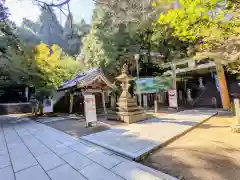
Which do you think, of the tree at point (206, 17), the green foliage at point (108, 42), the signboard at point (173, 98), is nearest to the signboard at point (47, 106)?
the green foliage at point (108, 42)

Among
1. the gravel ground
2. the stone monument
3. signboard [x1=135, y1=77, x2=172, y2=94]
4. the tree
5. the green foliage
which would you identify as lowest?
the gravel ground

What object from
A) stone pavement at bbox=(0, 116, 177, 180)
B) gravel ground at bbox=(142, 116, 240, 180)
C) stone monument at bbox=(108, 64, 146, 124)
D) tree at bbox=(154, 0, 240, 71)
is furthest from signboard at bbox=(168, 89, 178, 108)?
stone pavement at bbox=(0, 116, 177, 180)

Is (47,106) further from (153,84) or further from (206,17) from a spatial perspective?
(206,17)

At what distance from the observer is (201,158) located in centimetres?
285

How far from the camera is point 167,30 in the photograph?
1129cm

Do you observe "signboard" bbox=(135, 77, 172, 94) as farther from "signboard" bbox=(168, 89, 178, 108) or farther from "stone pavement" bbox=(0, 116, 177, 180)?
"stone pavement" bbox=(0, 116, 177, 180)

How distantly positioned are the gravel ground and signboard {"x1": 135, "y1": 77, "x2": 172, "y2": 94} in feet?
26.5

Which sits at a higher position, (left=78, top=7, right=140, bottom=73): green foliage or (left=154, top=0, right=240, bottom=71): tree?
(left=78, top=7, right=140, bottom=73): green foliage

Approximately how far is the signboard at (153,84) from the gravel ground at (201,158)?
8.07m

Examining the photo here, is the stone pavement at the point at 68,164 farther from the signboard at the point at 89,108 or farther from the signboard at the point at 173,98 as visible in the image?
the signboard at the point at 173,98

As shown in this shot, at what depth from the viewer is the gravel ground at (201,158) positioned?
2320mm

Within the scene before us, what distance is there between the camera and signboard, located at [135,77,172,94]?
39.2 ft

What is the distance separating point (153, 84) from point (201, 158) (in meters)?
10.1

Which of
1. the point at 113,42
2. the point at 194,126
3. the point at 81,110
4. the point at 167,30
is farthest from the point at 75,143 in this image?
the point at 167,30
